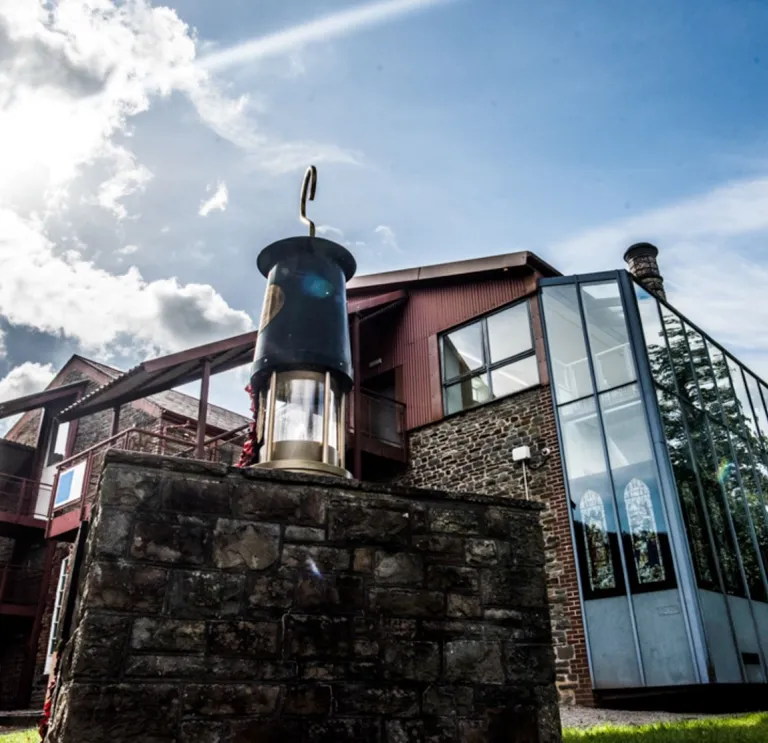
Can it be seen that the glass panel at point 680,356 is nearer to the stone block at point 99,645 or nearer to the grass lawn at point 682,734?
the grass lawn at point 682,734

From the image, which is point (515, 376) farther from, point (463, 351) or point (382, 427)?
point (382, 427)

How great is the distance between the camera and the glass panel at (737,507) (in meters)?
10.4

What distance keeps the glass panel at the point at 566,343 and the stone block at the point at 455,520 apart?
7153 millimetres

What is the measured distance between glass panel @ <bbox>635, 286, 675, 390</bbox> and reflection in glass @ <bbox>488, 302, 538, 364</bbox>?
1915mm

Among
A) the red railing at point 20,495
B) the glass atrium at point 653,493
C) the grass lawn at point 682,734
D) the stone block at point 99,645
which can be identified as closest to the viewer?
the stone block at point 99,645

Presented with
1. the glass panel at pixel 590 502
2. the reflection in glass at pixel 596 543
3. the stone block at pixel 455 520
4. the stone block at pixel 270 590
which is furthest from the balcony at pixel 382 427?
the stone block at pixel 270 590

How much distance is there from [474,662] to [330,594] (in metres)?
0.90

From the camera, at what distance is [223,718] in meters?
3.17

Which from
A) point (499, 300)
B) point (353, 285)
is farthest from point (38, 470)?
point (499, 300)

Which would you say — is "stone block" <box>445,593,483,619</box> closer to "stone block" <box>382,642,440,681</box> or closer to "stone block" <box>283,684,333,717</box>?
"stone block" <box>382,642,440,681</box>

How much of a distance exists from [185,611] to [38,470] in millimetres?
14539

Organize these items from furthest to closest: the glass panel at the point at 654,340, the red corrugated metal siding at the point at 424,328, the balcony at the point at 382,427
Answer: the red corrugated metal siding at the point at 424,328 < the balcony at the point at 382,427 < the glass panel at the point at 654,340

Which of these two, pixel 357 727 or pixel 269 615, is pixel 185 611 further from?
pixel 357 727

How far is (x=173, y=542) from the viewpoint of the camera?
340 centimetres
